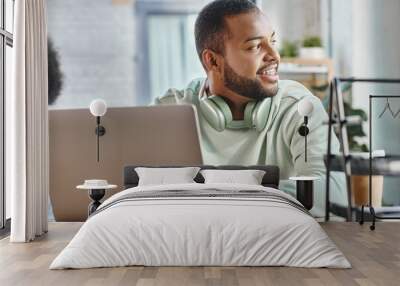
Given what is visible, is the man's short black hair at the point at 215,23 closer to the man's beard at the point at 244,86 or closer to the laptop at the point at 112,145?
the man's beard at the point at 244,86

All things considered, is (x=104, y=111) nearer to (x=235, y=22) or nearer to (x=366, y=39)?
(x=235, y=22)


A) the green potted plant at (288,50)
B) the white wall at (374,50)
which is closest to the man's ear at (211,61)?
the green potted plant at (288,50)

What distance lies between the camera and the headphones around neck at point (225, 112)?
23.3ft

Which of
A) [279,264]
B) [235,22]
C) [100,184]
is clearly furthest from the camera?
[235,22]

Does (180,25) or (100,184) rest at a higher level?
(180,25)

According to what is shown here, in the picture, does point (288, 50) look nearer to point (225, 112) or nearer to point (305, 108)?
point (305, 108)

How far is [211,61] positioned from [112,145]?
1465 millimetres

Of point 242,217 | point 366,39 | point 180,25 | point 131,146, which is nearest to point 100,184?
point 131,146

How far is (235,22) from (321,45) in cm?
102

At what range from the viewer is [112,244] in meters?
4.39

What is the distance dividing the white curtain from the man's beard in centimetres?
208

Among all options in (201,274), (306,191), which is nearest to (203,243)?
(201,274)

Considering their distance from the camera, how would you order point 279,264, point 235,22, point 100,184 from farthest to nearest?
point 235,22 < point 100,184 < point 279,264

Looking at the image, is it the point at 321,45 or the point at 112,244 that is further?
the point at 321,45
